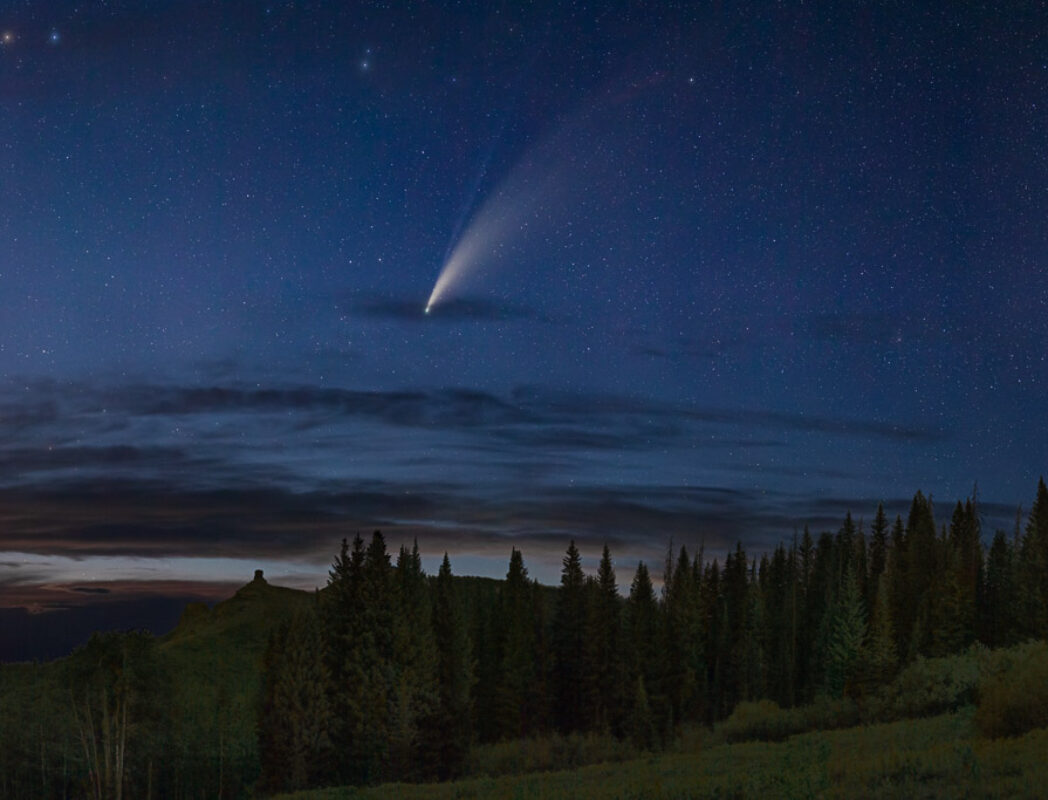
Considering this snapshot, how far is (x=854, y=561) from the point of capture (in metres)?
119

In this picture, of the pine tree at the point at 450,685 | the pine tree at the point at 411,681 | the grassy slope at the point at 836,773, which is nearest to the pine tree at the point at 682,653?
the pine tree at the point at 450,685

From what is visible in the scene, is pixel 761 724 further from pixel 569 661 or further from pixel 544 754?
pixel 569 661

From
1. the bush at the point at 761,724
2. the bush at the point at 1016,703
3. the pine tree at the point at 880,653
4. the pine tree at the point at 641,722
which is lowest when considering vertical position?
the pine tree at the point at 641,722

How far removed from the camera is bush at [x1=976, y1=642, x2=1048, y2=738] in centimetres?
3036

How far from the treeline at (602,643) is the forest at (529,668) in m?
0.22

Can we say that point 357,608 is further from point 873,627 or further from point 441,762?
point 873,627

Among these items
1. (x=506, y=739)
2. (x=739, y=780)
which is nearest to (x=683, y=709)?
(x=506, y=739)

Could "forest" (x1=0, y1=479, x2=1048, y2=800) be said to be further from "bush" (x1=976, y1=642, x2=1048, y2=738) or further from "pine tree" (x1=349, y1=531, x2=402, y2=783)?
"bush" (x1=976, y1=642, x2=1048, y2=738)

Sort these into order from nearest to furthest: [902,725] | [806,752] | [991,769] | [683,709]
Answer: [991,769] → [806,752] → [902,725] → [683,709]

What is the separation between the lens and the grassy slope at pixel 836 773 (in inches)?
921

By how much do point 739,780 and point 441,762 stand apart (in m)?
47.3

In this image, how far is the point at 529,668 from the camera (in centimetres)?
9431

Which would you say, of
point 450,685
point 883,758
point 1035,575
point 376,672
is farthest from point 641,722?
point 883,758

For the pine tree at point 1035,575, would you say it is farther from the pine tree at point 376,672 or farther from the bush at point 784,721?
A: the pine tree at point 376,672
